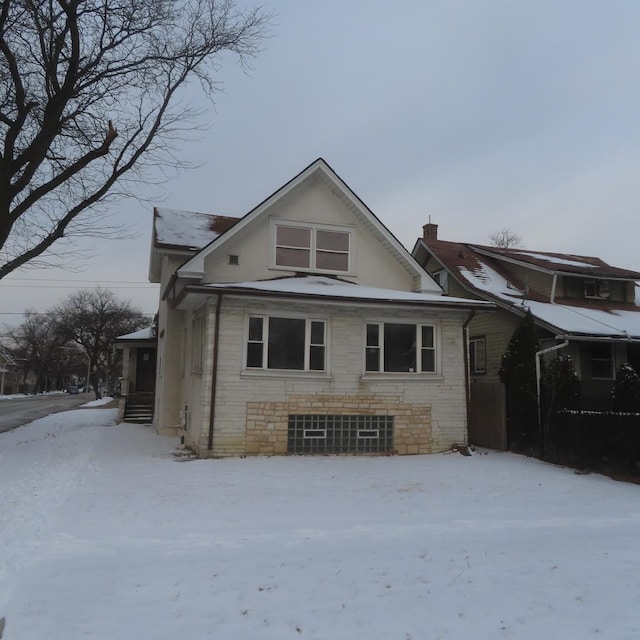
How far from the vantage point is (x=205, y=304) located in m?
13.3

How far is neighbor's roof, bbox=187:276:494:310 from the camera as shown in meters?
12.5

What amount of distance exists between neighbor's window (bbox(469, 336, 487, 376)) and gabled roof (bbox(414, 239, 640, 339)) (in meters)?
1.69

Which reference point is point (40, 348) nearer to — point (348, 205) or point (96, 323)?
point (96, 323)

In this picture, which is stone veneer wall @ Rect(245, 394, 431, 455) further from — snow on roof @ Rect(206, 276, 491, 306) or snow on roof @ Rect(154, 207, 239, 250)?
snow on roof @ Rect(154, 207, 239, 250)

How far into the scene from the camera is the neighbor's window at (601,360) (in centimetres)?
1819

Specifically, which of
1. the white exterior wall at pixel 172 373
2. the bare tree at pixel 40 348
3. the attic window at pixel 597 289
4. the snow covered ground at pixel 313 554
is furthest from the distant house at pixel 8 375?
the snow covered ground at pixel 313 554

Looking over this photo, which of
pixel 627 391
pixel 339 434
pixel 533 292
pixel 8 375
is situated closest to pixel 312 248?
pixel 339 434

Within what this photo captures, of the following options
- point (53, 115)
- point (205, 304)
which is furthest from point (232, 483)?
point (53, 115)

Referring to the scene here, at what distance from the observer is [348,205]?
15.9 m

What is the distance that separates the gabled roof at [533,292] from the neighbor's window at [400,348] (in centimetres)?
393

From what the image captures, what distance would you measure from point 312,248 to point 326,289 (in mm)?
2223

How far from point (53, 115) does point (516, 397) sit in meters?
13.6

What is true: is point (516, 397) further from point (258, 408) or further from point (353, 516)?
point (353, 516)

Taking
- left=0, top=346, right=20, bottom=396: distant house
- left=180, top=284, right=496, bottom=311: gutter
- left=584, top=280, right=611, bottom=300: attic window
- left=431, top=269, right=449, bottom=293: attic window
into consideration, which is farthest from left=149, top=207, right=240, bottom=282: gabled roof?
left=0, top=346, right=20, bottom=396: distant house
